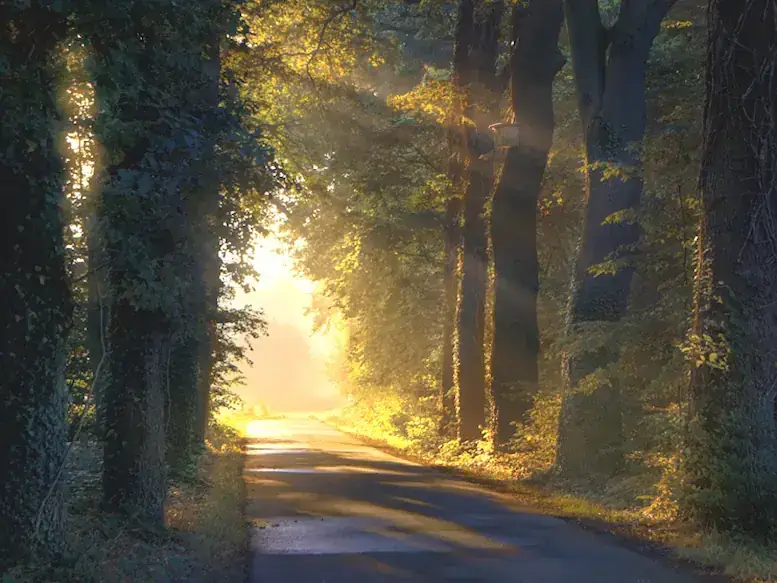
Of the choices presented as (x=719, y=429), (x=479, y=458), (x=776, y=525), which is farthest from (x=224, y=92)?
(x=479, y=458)

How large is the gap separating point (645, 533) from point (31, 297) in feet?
23.9

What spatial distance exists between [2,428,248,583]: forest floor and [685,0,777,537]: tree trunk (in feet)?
16.7

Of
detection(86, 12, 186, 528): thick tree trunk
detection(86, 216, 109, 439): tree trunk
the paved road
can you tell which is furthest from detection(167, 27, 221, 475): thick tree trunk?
the paved road

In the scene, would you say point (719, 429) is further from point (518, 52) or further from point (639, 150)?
point (518, 52)

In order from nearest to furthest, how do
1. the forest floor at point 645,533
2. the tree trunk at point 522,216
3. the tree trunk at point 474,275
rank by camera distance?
the forest floor at point 645,533, the tree trunk at point 522,216, the tree trunk at point 474,275

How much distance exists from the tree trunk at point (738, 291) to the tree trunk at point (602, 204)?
5.88 m

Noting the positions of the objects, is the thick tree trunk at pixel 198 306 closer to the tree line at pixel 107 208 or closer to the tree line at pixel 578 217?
the tree line at pixel 107 208

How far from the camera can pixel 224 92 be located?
35.7ft

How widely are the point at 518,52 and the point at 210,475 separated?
35.5 ft

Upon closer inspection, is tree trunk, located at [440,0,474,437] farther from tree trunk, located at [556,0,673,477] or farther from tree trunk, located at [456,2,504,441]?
tree trunk, located at [556,0,673,477]

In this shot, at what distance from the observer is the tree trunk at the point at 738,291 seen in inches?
393

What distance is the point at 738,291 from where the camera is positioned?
10227 millimetres

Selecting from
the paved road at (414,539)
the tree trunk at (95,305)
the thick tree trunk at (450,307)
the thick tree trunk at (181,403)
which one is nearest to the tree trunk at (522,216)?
the paved road at (414,539)

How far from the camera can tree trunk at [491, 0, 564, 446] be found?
20.1m
